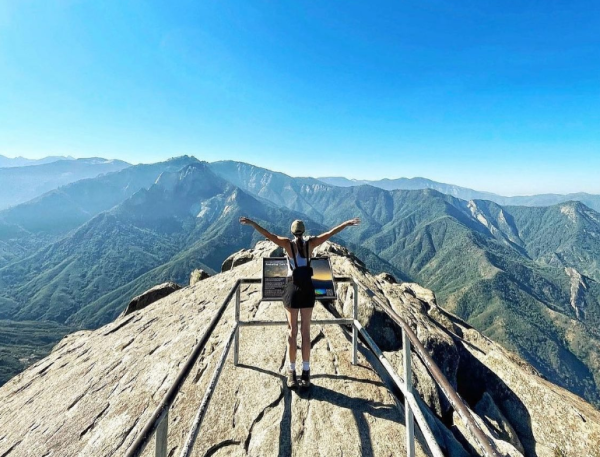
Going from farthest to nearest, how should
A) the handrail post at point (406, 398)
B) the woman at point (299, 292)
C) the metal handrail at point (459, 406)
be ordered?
the woman at point (299, 292), the handrail post at point (406, 398), the metal handrail at point (459, 406)

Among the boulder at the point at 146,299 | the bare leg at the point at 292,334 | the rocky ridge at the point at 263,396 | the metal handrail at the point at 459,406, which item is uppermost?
the metal handrail at the point at 459,406

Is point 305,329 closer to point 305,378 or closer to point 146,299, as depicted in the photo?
point 305,378

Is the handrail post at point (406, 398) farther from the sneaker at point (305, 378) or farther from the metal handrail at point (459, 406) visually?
the sneaker at point (305, 378)

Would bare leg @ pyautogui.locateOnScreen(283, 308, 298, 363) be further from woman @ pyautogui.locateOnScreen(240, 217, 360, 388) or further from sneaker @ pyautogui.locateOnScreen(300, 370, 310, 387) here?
sneaker @ pyautogui.locateOnScreen(300, 370, 310, 387)

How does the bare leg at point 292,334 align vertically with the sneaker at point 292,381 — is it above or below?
above

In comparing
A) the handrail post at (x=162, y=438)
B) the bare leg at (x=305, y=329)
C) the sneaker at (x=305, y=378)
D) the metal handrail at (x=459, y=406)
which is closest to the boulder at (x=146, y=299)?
the sneaker at (x=305, y=378)

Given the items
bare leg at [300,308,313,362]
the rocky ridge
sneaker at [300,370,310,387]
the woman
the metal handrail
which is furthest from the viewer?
sneaker at [300,370,310,387]

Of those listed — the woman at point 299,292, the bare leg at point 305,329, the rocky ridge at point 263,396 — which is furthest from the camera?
the bare leg at point 305,329

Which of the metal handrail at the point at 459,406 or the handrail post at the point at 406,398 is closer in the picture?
the metal handrail at the point at 459,406

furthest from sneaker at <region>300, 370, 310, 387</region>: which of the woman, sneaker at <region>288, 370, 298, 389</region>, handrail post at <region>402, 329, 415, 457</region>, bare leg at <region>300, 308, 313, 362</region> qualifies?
handrail post at <region>402, 329, 415, 457</region>
